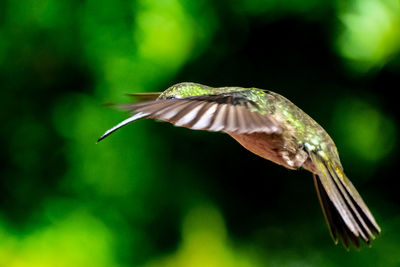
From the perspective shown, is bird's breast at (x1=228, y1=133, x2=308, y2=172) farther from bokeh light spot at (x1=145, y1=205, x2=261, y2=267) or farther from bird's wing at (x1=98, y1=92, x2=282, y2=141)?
bokeh light spot at (x1=145, y1=205, x2=261, y2=267)

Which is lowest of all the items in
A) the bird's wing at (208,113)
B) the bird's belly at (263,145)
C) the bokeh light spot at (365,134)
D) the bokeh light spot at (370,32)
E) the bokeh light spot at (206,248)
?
the bokeh light spot at (206,248)

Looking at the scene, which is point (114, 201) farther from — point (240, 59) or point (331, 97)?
point (331, 97)

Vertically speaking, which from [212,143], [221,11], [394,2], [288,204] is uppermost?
[394,2]

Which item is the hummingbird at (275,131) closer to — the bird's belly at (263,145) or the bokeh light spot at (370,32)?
the bird's belly at (263,145)

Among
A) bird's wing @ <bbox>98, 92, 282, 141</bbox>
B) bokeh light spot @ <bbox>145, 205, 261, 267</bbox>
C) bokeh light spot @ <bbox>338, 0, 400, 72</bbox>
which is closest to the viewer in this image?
bird's wing @ <bbox>98, 92, 282, 141</bbox>

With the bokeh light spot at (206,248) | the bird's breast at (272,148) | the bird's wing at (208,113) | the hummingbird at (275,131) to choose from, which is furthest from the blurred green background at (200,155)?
the bird's wing at (208,113)

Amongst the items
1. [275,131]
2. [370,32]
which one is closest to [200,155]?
[370,32]

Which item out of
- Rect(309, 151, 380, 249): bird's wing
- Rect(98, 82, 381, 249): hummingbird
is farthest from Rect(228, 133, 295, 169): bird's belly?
Rect(309, 151, 380, 249): bird's wing

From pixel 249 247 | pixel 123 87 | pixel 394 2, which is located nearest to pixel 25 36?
A: pixel 123 87
